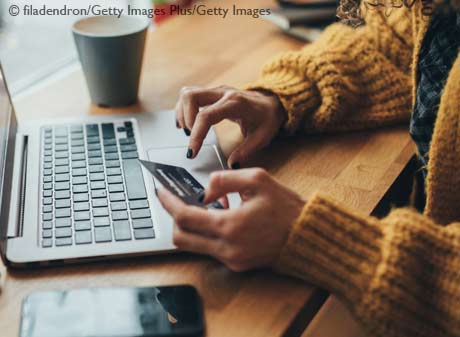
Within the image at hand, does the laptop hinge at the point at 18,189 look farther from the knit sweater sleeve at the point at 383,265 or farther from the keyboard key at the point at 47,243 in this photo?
the knit sweater sleeve at the point at 383,265

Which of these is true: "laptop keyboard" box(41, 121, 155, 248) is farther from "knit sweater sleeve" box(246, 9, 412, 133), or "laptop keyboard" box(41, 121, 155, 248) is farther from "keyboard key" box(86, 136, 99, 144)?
"knit sweater sleeve" box(246, 9, 412, 133)

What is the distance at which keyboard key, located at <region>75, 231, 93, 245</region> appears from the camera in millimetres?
664

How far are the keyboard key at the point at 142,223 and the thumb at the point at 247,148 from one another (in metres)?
0.17

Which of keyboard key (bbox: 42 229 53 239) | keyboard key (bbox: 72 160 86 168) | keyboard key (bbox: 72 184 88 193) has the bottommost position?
keyboard key (bbox: 72 160 86 168)

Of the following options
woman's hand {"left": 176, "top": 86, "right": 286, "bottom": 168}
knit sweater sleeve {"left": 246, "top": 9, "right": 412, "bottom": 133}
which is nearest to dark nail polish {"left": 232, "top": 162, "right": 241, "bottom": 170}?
woman's hand {"left": 176, "top": 86, "right": 286, "bottom": 168}

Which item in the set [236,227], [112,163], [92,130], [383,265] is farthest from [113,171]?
[383,265]

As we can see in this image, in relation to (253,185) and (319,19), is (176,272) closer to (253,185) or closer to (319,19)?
(253,185)

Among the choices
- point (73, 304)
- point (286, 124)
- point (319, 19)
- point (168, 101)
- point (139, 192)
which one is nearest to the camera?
point (73, 304)

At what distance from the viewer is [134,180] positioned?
77 centimetres

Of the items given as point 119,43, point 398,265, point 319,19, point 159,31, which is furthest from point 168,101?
→ point 398,265

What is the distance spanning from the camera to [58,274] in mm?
644

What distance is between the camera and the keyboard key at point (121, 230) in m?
0.67

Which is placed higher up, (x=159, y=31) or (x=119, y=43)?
(x=119, y=43)

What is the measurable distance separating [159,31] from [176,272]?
2.39 feet
